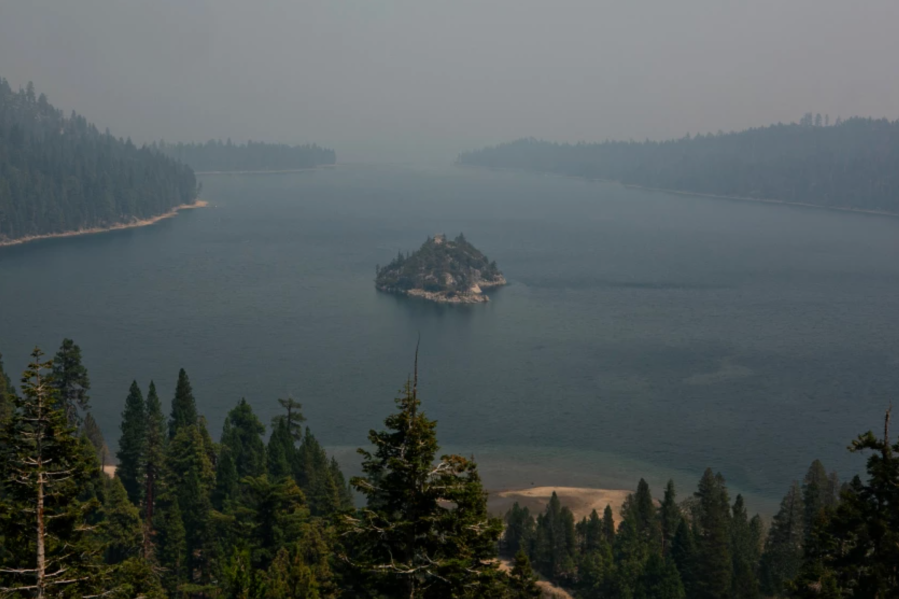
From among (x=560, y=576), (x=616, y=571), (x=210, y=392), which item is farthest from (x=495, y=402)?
(x=616, y=571)

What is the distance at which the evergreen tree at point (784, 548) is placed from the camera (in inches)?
2060

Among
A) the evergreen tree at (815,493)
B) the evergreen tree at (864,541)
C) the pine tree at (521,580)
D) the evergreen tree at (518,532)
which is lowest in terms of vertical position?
the evergreen tree at (518,532)

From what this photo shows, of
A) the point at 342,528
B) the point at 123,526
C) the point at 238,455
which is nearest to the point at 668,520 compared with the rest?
the point at 238,455

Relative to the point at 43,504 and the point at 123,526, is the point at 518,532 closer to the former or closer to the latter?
the point at 123,526

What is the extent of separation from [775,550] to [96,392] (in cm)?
7283

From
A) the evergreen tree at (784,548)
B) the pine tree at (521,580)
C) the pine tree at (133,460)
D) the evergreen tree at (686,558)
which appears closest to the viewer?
the pine tree at (521,580)

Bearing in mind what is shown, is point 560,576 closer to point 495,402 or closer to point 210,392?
point 495,402

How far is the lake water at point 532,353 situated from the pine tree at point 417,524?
62264mm

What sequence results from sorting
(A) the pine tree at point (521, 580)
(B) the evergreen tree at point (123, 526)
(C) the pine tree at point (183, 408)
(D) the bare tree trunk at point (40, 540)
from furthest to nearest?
(C) the pine tree at point (183, 408)
(B) the evergreen tree at point (123, 526)
(A) the pine tree at point (521, 580)
(D) the bare tree trunk at point (40, 540)

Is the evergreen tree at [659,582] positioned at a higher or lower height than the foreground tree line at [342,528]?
lower

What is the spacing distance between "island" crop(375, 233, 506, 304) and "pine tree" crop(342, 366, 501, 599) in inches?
5406

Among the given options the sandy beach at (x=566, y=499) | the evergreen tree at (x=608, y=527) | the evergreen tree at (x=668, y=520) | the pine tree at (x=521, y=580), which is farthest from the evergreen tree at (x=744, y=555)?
the pine tree at (x=521, y=580)

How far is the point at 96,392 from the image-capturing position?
313 ft

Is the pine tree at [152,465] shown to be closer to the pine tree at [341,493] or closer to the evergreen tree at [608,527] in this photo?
the pine tree at [341,493]
